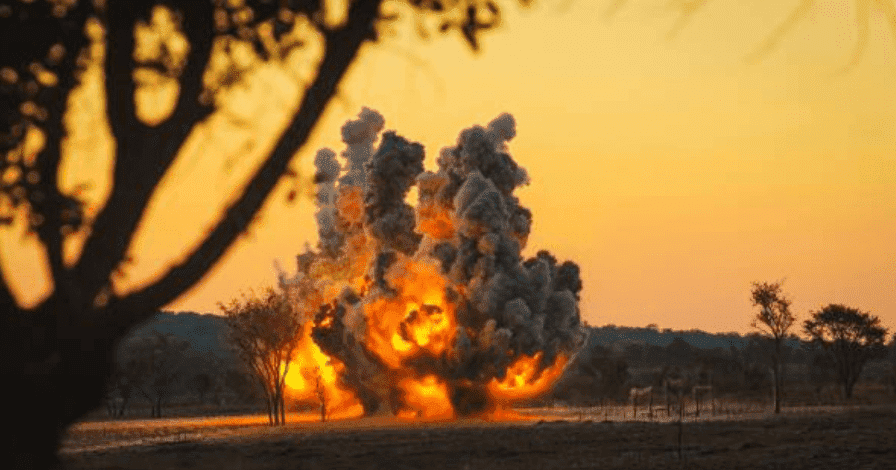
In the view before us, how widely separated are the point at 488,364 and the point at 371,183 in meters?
14.9

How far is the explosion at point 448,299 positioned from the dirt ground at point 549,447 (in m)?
14.0

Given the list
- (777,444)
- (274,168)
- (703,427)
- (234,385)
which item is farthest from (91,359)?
(234,385)

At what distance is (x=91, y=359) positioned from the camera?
5551mm

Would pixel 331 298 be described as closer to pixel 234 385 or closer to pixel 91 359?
pixel 234 385

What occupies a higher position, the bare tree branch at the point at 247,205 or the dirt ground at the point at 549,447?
the bare tree branch at the point at 247,205

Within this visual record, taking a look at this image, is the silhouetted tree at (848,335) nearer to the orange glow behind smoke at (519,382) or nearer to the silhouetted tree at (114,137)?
the orange glow behind smoke at (519,382)

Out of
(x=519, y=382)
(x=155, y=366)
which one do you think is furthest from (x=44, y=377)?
(x=155, y=366)

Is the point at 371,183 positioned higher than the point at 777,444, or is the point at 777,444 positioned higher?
the point at 371,183

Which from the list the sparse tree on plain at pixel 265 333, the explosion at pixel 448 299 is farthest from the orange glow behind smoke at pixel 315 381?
the sparse tree on plain at pixel 265 333

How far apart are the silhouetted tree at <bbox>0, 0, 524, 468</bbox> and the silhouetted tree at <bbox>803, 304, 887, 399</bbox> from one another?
3016 inches

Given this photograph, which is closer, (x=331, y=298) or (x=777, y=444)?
(x=777, y=444)

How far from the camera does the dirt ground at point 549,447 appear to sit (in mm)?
29828

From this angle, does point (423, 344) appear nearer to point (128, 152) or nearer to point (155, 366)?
point (155, 366)

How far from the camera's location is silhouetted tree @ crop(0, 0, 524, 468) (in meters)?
5.51
